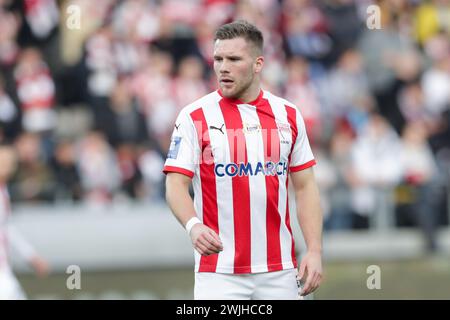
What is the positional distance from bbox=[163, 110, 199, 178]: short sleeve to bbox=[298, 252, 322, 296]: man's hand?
2.49 ft

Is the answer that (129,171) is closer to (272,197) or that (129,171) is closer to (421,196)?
(421,196)

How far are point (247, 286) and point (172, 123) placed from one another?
315 inches

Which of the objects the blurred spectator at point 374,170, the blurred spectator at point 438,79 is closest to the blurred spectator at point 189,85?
the blurred spectator at point 374,170

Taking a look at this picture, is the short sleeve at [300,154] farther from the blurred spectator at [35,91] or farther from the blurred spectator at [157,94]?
the blurred spectator at [35,91]

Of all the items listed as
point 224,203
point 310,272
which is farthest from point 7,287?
A: point 310,272

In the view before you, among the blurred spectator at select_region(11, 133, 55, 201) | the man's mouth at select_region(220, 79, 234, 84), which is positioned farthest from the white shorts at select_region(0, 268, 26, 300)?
the man's mouth at select_region(220, 79, 234, 84)

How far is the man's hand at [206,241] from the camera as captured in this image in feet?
17.1

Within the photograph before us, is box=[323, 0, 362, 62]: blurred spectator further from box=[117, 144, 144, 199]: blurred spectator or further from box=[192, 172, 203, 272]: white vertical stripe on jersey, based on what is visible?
A: box=[192, 172, 203, 272]: white vertical stripe on jersey

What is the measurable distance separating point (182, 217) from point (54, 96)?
887 cm

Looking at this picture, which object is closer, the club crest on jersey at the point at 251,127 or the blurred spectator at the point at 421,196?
the club crest on jersey at the point at 251,127

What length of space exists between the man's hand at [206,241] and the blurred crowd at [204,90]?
22.7 feet

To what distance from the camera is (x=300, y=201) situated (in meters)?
5.87

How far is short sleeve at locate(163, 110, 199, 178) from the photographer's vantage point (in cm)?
561

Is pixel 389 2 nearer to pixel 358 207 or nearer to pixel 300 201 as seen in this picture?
pixel 358 207
